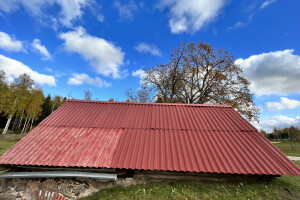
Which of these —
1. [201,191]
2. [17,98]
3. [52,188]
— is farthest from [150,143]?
[17,98]

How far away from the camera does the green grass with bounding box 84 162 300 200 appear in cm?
355

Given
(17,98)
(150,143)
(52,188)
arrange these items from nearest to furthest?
(52,188) < (150,143) < (17,98)

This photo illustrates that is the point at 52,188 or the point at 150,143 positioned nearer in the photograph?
the point at 52,188

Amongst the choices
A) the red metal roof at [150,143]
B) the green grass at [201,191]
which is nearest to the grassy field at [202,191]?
the green grass at [201,191]

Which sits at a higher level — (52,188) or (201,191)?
(201,191)

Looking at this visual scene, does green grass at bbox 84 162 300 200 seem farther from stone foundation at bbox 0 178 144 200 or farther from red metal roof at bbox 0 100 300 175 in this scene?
red metal roof at bbox 0 100 300 175

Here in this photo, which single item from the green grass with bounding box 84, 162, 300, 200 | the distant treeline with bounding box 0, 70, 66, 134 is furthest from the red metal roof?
the distant treeline with bounding box 0, 70, 66, 134

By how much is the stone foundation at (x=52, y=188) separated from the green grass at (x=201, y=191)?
0.21m

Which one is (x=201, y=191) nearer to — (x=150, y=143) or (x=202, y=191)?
(x=202, y=191)

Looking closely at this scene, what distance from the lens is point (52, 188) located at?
3.90 m

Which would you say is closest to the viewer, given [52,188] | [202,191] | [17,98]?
[202,191]

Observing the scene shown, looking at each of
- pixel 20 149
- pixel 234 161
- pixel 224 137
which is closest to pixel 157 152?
pixel 234 161

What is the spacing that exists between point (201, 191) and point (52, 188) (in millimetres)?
4166

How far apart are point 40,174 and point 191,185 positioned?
4183 millimetres
